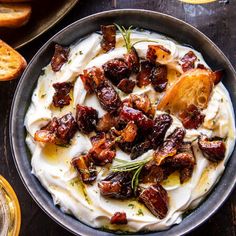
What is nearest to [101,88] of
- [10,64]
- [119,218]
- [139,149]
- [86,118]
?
[86,118]

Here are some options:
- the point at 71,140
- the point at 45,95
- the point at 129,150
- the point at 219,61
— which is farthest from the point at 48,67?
the point at 219,61

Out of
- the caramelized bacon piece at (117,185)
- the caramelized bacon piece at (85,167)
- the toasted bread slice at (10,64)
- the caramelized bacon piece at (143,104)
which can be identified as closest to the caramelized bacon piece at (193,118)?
the caramelized bacon piece at (143,104)

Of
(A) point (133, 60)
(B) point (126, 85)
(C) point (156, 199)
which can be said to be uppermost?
(A) point (133, 60)

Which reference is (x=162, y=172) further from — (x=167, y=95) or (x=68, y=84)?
(x=68, y=84)

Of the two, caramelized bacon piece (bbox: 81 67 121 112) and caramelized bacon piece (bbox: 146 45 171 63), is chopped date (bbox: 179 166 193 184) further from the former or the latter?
caramelized bacon piece (bbox: 146 45 171 63)

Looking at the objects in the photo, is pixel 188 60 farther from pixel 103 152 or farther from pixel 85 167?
pixel 85 167

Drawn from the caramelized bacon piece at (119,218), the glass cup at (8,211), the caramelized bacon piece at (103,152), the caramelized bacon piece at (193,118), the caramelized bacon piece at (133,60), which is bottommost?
the glass cup at (8,211)

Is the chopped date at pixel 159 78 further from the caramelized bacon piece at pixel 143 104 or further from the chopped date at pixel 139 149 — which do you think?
the chopped date at pixel 139 149
